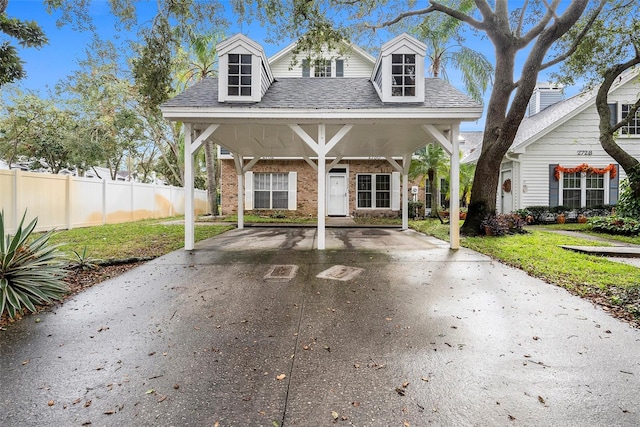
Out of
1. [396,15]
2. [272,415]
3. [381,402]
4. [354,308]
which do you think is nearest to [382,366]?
[381,402]

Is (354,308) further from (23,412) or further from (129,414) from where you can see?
(23,412)

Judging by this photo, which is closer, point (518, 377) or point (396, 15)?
Result: point (518, 377)

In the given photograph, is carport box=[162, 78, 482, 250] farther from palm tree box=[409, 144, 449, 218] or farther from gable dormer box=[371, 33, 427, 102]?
palm tree box=[409, 144, 449, 218]

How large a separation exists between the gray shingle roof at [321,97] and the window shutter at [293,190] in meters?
7.63

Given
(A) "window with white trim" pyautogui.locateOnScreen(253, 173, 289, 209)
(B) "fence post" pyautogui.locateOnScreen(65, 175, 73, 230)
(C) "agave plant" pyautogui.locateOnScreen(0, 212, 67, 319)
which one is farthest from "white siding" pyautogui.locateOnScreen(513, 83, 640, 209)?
(B) "fence post" pyautogui.locateOnScreen(65, 175, 73, 230)

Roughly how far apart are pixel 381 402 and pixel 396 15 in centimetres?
1179

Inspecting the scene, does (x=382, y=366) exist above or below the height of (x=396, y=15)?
below

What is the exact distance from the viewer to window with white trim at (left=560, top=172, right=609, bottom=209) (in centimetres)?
1385

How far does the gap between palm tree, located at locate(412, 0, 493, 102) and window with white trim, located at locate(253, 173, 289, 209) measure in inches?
361

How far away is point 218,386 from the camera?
2.16 m

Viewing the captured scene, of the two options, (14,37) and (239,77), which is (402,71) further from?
(14,37)

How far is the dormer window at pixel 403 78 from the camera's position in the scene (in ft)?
23.9

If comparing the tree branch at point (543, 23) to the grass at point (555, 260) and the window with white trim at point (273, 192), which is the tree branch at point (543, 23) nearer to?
the grass at point (555, 260)

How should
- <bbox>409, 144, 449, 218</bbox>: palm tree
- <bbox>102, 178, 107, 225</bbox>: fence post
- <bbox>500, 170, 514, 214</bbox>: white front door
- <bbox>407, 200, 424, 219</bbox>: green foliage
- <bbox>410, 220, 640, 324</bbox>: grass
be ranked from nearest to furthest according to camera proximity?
1. <bbox>410, 220, 640, 324</bbox>: grass
2. <bbox>102, 178, 107, 225</bbox>: fence post
3. <bbox>409, 144, 449, 218</bbox>: palm tree
4. <bbox>500, 170, 514, 214</bbox>: white front door
5. <bbox>407, 200, 424, 219</bbox>: green foliage
